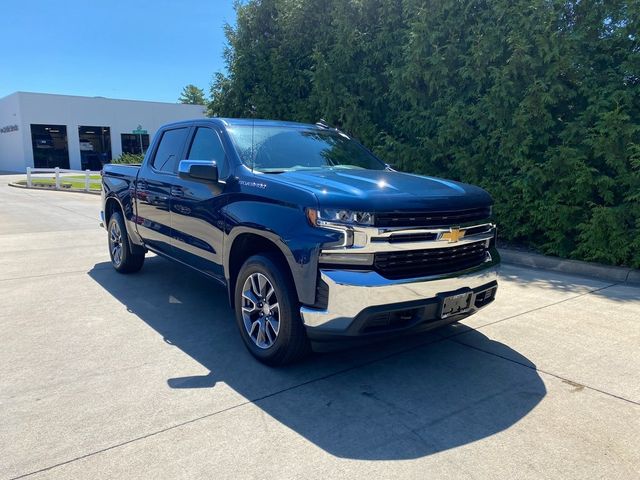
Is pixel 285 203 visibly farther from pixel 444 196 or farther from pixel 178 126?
pixel 178 126

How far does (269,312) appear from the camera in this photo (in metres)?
3.79

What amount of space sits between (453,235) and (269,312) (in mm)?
1485

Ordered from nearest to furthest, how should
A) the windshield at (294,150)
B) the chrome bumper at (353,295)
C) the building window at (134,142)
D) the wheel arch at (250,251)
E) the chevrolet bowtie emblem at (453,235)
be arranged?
the chrome bumper at (353,295)
the wheel arch at (250,251)
the chevrolet bowtie emblem at (453,235)
the windshield at (294,150)
the building window at (134,142)

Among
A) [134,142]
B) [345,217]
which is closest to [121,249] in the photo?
[345,217]

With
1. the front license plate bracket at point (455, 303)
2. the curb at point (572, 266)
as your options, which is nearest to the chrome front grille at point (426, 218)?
the front license plate bracket at point (455, 303)

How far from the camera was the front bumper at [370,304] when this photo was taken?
3203 millimetres

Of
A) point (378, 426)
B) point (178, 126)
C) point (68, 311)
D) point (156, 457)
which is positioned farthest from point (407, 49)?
point (156, 457)

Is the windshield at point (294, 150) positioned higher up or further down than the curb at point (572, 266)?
higher up

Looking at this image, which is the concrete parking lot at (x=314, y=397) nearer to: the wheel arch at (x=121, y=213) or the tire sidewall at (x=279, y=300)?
the tire sidewall at (x=279, y=300)

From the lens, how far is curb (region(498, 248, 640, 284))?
6.48 meters

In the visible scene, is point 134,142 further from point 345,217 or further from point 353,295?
point 353,295

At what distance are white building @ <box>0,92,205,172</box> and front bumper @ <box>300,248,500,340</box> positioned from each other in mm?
42559

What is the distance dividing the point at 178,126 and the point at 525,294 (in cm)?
440

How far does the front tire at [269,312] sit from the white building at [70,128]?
1644 inches
